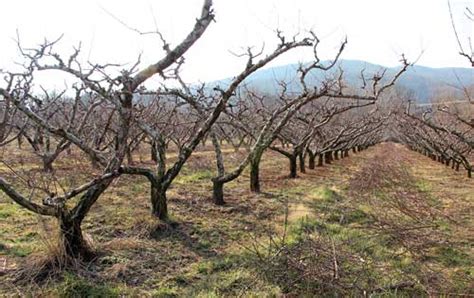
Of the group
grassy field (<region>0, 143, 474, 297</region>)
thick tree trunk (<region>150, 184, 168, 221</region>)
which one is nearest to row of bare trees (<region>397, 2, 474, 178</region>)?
grassy field (<region>0, 143, 474, 297</region>)

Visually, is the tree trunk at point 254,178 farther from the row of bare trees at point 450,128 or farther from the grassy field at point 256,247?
the row of bare trees at point 450,128

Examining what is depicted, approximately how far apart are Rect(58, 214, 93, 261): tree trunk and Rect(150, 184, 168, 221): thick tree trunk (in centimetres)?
190

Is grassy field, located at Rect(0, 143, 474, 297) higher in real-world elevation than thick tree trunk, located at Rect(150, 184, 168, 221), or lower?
lower

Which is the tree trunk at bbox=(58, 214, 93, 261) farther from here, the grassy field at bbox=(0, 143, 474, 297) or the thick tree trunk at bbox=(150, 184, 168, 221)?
the thick tree trunk at bbox=(150, 184, 168, 221)

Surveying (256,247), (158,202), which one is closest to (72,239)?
(158,202)

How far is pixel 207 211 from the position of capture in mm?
8438

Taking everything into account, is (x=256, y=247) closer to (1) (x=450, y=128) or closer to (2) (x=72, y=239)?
(2) (x=72, y=239)

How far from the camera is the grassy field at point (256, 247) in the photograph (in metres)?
4.41

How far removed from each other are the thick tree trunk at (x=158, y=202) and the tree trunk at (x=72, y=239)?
190cm

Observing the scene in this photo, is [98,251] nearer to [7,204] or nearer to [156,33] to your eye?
[156,33]

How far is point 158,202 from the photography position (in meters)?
7.09

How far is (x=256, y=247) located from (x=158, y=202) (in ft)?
6.68

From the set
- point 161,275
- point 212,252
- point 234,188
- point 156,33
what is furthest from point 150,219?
point 234,188

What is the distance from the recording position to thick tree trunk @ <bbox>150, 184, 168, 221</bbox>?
702cm
